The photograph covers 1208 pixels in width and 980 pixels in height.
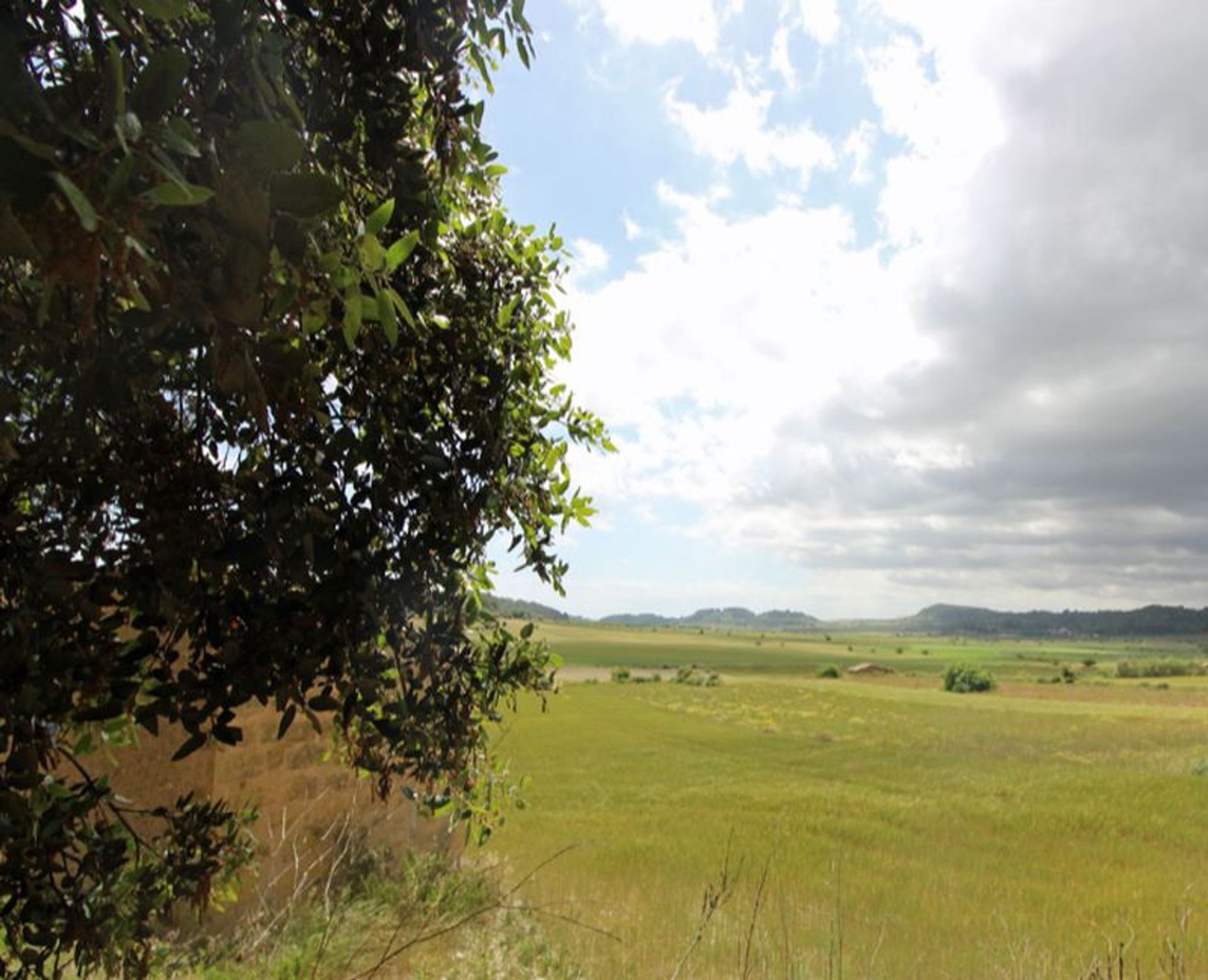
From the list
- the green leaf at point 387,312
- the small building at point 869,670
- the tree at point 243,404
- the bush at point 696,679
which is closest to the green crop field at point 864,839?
the tree at point 243,404

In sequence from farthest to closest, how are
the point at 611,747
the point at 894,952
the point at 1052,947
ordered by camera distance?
the point at 611,747 < the point at 1052,947 < the point at 894,952

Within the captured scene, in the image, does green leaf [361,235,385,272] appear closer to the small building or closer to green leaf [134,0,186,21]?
green leaf [134,0,186,21]

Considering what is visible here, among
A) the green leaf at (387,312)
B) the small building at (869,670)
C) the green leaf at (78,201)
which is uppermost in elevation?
the green leaf at (387,312)

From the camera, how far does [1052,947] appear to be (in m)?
9.27

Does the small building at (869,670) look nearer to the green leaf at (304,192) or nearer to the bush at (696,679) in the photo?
the bush at (696,679)

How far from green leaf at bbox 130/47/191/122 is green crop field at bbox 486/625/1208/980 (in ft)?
9.41

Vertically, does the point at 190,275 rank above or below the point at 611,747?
above

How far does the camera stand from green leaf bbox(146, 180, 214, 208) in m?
0.80

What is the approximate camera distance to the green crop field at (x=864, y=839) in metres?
7.72

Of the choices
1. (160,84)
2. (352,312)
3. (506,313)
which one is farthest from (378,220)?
(506,313)

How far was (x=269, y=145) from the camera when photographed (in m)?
0.99

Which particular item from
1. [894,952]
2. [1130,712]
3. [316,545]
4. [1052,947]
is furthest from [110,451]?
[1130,712]

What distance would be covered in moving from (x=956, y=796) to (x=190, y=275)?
2409cm

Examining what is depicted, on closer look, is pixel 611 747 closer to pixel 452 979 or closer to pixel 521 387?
pixel 452 979
